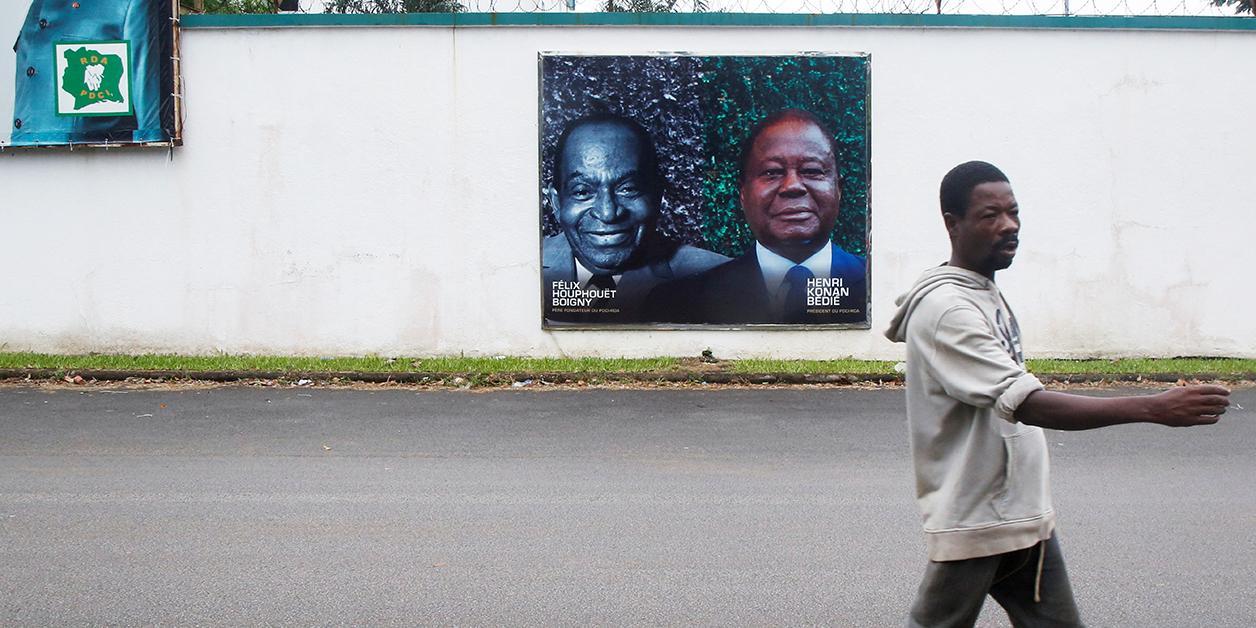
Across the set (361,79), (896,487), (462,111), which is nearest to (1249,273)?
(896,487)

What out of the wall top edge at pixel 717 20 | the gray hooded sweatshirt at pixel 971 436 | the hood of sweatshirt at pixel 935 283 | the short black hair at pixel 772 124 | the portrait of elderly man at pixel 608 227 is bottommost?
the gray hooded sweatshirt at pixel 971 436

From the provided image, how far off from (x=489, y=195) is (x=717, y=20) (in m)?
3.31

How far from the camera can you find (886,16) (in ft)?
43.5

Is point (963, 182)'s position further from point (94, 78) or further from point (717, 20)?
point (94, 78)

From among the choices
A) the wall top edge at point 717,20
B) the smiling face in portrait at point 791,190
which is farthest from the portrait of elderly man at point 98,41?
the smiling face in portrait at point 791,190

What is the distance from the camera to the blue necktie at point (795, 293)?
13.4 meters

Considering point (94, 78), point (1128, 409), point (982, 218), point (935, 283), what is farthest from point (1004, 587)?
point (94, 78)

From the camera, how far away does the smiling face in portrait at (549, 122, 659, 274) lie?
43.6ft

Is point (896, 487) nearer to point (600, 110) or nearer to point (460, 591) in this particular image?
point (460, 591)

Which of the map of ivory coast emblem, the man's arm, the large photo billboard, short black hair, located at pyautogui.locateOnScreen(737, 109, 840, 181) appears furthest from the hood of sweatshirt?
the map of ivory coast emblem

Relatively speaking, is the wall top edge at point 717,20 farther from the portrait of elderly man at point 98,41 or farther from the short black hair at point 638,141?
the short black hair at point 638,141

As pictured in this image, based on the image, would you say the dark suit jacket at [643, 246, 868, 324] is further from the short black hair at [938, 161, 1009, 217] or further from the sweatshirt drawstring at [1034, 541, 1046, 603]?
the sweatshirt drawstring at [1034, 541, 1046, 603]

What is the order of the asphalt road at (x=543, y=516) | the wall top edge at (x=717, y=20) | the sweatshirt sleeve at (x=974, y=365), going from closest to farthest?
1. the sweatshirt sleeve at (x=974, y=365)
2. the asphalt road at (x=543, y=516)
3. the wall top edge at (x=717, y=20)

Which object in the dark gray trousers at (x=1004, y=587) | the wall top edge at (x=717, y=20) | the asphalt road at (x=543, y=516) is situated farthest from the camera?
the wall top edge at (x=717, y=20)
